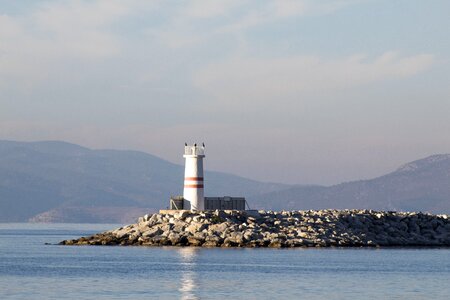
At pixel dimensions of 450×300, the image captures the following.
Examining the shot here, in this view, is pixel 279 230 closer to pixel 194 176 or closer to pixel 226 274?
pixel 194 176

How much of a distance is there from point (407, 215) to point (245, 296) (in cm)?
4192

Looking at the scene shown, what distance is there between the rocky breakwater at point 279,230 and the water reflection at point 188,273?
2074 millimetres

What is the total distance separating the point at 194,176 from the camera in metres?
82.1

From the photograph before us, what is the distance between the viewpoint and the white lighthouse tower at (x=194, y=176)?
269ft

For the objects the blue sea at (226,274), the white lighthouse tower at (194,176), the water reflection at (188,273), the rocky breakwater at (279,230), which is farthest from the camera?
the white lighthouse tower at (194,176)

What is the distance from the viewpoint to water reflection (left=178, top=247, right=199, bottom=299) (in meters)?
50.7

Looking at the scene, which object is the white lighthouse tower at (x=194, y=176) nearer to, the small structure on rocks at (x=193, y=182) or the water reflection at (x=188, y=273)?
the small structure on rocks at (x=193, y=182)

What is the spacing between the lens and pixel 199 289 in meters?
52.7

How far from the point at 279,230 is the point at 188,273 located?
1955cm

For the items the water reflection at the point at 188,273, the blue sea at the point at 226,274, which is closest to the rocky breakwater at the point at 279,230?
the blue sea at the point at 226,274

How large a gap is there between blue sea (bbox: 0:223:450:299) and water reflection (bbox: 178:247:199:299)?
0.15ft

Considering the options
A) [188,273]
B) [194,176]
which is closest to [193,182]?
[194,176]

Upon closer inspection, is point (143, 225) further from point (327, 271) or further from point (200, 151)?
point (327, 271)

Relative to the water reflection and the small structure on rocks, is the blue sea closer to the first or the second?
the water reflection
